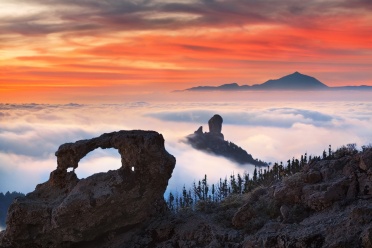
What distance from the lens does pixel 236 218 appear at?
3020 centimetres

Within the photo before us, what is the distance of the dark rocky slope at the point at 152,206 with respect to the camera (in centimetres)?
2714

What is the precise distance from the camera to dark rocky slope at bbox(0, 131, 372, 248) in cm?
2714

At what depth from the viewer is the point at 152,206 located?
34.4 m

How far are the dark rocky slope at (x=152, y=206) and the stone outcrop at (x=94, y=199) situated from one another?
0.06 m

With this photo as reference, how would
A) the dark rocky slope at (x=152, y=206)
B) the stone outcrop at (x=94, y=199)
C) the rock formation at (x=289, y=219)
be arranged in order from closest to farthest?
the rock formation at (x=289, y=219) → the dark rocky slope at (x=152, y=206) → the stone outcrop at (x=94, y=199)

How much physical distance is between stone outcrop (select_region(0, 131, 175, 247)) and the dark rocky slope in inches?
2.5

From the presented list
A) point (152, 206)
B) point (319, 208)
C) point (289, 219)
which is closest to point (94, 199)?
point (152, 206)

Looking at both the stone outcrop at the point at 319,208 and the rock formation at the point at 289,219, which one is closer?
the stone outcrop at the point at 319,208

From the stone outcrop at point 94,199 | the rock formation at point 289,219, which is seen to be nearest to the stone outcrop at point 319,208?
the rock formation at point 289,219

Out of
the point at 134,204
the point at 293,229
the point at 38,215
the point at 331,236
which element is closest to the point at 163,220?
the point at 134,204

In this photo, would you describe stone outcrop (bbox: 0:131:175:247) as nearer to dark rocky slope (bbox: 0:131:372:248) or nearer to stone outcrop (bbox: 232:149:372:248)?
dark rocky slope (bbox: 0:131:372:248)

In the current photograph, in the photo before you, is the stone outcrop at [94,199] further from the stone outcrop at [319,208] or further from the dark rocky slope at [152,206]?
the stone outcrop at [319,208]

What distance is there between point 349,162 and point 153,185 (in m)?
12.7

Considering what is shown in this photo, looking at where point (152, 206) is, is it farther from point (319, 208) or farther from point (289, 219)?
point (319, 208)
